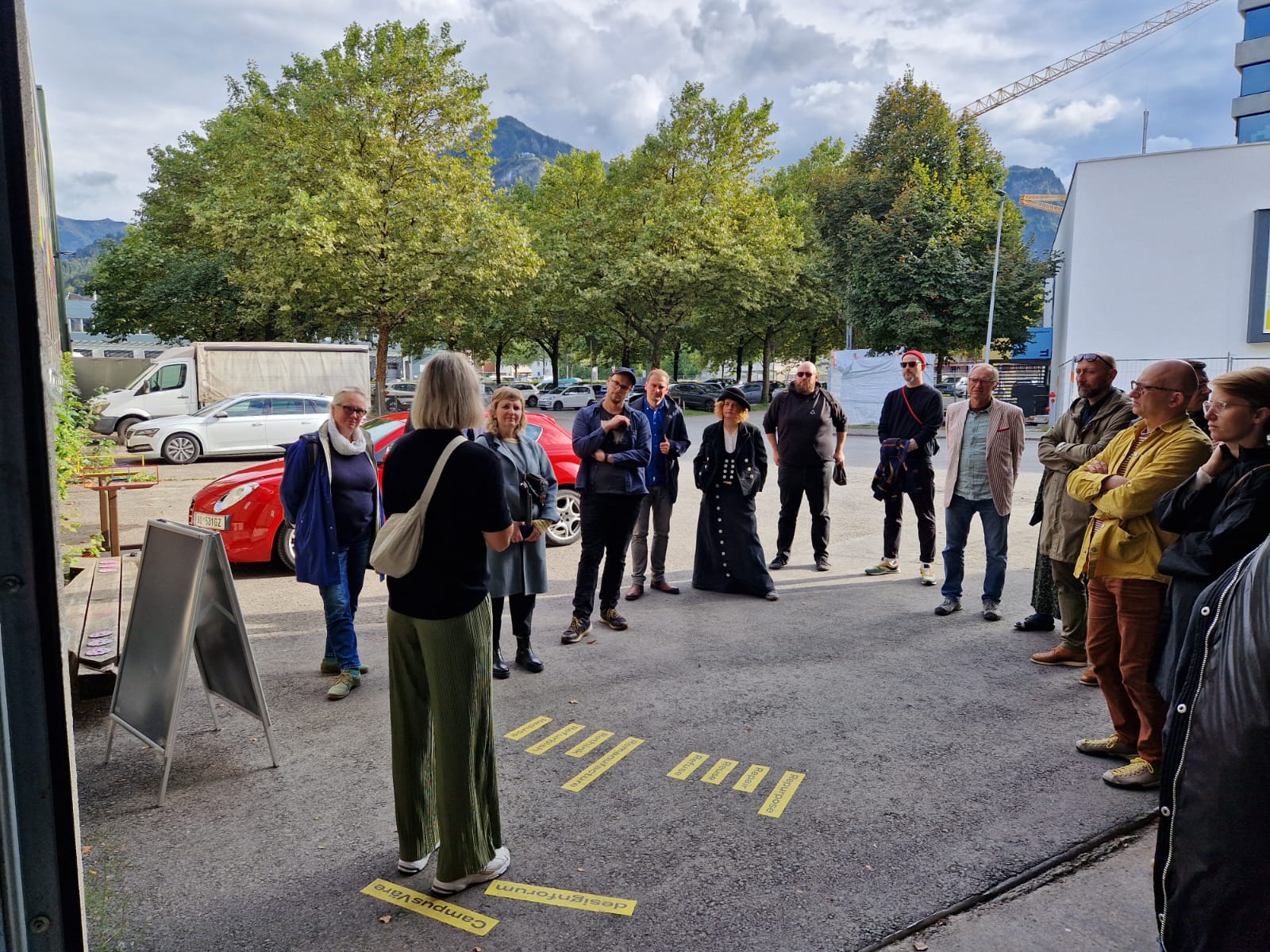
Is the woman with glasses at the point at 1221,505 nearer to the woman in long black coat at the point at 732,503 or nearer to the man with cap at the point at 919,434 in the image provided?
the woman in long black coat at the point at 732,503

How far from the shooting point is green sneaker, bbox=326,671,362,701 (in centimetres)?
A: 501

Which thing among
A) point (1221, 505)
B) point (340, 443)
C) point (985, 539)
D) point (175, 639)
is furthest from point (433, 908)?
point (985, 539)

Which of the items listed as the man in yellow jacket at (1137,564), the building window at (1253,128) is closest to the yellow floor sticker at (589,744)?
the man in yellow jacket at (1137,564)

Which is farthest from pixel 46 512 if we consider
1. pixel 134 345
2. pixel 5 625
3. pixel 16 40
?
pixel 134 345

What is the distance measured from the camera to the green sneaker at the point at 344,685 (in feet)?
16.4

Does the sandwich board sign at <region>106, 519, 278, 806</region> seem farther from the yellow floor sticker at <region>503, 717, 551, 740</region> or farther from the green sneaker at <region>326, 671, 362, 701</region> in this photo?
the yellow floor sticker at <region>503, 717, 551, 740</region>

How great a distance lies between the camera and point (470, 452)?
3135 mm

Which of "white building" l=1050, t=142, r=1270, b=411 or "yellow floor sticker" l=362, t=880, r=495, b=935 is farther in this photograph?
"white building" l=1050, t=142, r=1270, b=411

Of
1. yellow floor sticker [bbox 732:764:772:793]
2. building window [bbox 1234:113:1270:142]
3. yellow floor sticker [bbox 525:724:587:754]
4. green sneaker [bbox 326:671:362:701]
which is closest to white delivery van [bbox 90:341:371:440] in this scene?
green sneaker [bbox 326:671:362:701]

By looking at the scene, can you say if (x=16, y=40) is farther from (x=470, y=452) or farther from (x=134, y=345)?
(x=134, y=345)

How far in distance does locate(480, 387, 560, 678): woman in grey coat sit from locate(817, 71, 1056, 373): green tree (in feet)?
87.6

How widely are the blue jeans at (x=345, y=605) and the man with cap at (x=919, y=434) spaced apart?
4780 millimetres

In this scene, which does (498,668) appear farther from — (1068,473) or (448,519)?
(1068,473)

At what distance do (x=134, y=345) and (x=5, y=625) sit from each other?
253ft
